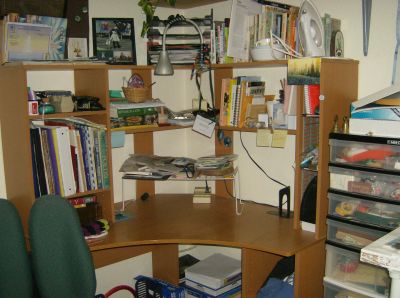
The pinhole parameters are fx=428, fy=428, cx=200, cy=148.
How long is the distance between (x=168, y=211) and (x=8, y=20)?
4.52 feet

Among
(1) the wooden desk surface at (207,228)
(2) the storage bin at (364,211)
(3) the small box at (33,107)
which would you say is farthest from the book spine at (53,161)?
(2) the storage bin at (364,211)

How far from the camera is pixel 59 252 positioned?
194 centimetres

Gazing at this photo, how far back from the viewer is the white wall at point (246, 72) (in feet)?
7.11

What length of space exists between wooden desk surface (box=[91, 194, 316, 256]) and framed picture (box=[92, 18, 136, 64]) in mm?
950

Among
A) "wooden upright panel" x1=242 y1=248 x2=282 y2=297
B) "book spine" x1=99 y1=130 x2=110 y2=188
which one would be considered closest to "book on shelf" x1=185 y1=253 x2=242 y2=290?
"wooden upright panel" x1=242 y1=248 x2=282 y2=297

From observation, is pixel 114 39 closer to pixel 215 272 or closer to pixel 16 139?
pixel 16 139

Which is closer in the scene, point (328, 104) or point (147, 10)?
point (328, 104)

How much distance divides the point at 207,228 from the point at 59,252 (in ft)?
2.56

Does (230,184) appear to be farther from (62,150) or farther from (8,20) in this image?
(8,20)

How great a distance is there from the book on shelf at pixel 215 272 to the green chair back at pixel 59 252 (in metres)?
0.90

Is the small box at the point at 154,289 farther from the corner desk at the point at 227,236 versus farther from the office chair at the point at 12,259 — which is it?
the office chair at the point at 12,259

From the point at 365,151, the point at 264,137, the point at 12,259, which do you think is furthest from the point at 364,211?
the point at 12,259

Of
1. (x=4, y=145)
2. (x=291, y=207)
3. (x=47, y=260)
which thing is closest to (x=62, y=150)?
(x=4, y=145)

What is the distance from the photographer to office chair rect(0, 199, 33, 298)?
6.27 feet
